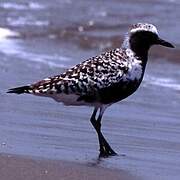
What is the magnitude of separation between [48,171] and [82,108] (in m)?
2.97

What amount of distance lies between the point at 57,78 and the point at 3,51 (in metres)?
5.53

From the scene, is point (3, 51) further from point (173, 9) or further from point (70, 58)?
point (173, 9)

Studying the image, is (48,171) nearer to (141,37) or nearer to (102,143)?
(102,143)

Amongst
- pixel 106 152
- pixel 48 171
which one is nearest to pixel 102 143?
pixel 106 152

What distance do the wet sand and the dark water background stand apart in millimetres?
243

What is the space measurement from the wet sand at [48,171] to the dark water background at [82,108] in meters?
0.24

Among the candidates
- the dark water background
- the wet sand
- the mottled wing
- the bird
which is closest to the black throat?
the bird

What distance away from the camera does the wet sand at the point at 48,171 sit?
6.45 meters

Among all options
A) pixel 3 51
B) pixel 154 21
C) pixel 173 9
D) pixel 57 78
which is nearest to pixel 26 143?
pixel 57 78

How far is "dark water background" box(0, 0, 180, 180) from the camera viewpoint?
7.53 m

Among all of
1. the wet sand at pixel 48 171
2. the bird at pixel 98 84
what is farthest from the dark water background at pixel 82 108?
the bird at pixel 98 84

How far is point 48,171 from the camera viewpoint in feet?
21.6

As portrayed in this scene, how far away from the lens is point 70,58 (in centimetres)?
1354

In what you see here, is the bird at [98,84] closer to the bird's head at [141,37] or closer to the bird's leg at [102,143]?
the bird's leg at [102,143]
